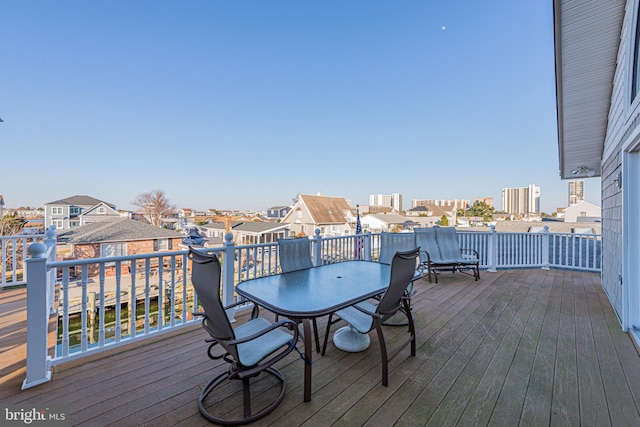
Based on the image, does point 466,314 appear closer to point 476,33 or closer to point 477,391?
point 477,391

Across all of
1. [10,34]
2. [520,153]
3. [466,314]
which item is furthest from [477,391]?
[520,153]

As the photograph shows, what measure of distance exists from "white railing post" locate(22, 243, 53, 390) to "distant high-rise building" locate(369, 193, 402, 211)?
1981 inches

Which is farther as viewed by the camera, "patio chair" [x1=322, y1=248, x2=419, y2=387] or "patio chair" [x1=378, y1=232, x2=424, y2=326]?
"patio chair" [x1=378, y1=232, x2=424, y2=326]

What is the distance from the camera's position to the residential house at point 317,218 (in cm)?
2005

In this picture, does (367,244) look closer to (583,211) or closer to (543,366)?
(543,366)

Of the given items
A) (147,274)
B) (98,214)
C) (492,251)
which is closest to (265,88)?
(492,251)

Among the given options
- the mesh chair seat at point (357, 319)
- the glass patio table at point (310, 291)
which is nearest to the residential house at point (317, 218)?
the glass patio table at point (310, 291)

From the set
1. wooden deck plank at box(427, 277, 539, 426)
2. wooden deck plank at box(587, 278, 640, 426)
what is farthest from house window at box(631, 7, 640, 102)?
wooden deck plank at box(427, 277, 539, 426)

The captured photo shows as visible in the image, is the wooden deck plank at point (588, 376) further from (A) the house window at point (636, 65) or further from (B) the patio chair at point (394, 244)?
(A) the house window at point (636, 65)

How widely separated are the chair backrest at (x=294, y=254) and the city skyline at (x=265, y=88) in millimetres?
4810

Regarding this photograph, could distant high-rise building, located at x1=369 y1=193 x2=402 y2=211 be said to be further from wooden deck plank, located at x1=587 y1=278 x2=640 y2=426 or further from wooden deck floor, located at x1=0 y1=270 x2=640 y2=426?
wooden deck floor, located at x1=0 y1=270 x2=640 y2=426

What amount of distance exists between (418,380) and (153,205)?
1887 centimetres

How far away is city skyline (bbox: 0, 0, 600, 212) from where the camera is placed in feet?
22.5

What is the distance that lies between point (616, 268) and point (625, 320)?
3.40 feet
